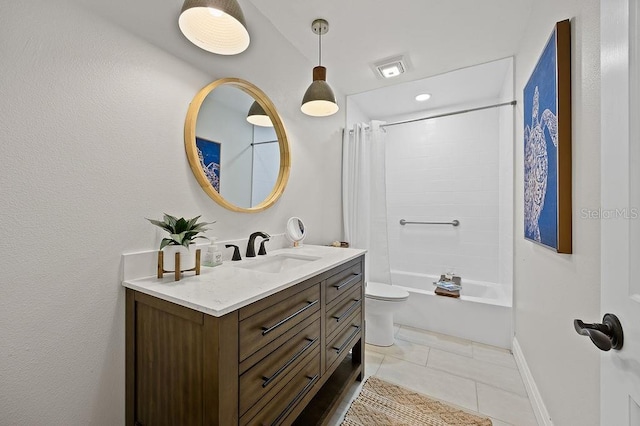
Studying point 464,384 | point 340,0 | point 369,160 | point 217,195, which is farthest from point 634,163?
point 369,160

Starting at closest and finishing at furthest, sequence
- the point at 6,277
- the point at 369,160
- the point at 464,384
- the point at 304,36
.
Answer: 1. the point at 6,277
2. the point at 464,384
3. the point at 304,36
4. the point at 369,160

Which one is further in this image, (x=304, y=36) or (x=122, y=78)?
(x=304, y=36)

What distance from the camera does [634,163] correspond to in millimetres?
496

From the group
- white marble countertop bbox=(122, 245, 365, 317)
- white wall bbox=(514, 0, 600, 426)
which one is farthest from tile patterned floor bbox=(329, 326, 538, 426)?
white marble countertop bbox=(122, 245, 365, 317)

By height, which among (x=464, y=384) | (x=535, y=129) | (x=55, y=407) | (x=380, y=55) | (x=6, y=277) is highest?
(x=380, y=55)

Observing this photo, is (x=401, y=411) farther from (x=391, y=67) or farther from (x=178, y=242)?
(x=391, y=67)

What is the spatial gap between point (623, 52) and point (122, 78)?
4.92ft

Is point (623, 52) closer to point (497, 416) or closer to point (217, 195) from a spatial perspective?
point (217, 195)

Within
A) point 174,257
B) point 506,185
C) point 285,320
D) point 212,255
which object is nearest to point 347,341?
point 285,320

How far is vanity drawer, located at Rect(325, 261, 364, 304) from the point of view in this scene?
1391mm

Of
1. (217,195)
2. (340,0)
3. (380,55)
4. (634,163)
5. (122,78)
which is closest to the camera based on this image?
(634,163)

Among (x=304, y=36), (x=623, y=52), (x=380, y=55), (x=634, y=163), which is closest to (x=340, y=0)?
(x=304, y=36)

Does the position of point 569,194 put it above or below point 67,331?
above

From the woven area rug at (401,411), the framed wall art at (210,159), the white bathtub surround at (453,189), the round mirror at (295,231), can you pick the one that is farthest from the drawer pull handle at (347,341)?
the white bathtub surround at (453,189)
